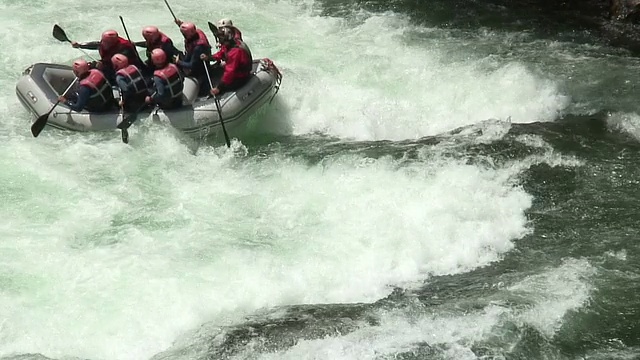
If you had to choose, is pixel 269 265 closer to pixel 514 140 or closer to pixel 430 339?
pixel 430 339

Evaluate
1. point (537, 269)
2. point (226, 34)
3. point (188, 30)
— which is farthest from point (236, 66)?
point (537, 269)

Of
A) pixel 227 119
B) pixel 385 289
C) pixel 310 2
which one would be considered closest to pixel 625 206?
pixel 385 289

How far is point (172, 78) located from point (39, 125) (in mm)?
1691

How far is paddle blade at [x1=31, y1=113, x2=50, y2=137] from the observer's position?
8828mm

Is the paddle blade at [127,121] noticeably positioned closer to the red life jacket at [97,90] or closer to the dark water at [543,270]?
the red life jacket at [97,90]

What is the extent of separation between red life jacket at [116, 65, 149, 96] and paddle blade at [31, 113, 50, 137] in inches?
40.6

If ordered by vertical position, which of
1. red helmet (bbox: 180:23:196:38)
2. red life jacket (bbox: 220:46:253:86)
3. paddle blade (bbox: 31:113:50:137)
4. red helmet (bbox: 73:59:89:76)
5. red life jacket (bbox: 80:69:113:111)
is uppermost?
red helmet (bbox: 180:23:196:38)

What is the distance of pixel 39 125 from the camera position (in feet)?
29.1

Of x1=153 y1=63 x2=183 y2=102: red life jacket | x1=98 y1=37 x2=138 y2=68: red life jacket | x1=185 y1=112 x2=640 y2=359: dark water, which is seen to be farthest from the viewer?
x1=98 y1=37 x2=138 y2=68: red life jacket

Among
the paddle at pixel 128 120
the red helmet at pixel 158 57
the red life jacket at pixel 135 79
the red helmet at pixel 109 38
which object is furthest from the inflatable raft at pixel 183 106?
the red helmet at pixel 109 38

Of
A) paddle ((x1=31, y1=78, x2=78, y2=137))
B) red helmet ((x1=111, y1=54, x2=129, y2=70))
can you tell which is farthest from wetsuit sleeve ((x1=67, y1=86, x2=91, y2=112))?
red helmet ((x1=111, y1=54, x2=129, y2=70))

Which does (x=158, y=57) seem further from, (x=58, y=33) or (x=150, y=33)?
(x=58, y=33)

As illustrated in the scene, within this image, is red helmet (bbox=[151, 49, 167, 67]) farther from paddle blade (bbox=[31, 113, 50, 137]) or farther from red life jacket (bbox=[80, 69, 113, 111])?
paddle blade (bbox=[31, 113, 50, 137])

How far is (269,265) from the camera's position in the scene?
7320 millimetres
